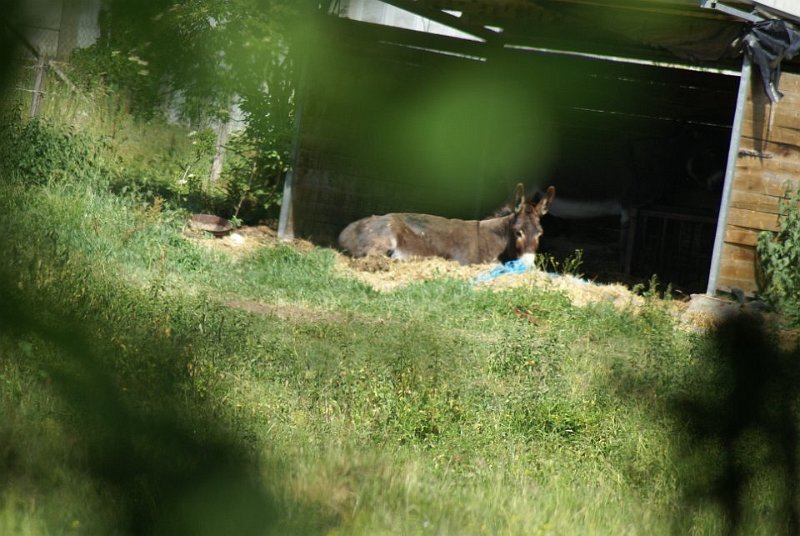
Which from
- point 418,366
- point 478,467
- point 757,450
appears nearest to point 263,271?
point 418,366

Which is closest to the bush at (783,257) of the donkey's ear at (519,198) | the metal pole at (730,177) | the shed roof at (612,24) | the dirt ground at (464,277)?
the metal pole at (730,177)

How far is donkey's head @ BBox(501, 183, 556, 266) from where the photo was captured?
470 inches

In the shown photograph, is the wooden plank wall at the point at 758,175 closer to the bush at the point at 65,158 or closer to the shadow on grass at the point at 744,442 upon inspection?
the shadow on grass at the point at 744,442

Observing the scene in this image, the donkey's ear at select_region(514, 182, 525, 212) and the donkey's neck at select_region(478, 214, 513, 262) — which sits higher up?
the donkey's ear at select_region(514, 182, 525, 212)

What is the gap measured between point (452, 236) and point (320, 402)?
23.5 feet

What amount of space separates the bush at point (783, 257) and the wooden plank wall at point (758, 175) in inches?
4.1

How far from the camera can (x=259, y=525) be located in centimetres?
234

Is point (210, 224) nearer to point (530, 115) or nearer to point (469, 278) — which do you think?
point (469, 278)

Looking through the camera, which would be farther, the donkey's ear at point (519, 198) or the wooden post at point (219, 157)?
the wooden post at point (219, 157)

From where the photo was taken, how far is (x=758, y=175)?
32.7 ft

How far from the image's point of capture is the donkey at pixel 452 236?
39.0ft

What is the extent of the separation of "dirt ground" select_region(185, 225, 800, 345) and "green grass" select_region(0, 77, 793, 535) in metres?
0.62

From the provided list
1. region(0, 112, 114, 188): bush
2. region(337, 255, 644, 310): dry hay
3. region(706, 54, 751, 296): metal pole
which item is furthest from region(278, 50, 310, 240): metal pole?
region(706, 54, 751, 296): metal pole

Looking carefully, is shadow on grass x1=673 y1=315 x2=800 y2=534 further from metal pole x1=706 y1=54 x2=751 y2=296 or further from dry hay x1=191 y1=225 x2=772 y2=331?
metal pole x1=706 y1=54 x2=751 y2=296
